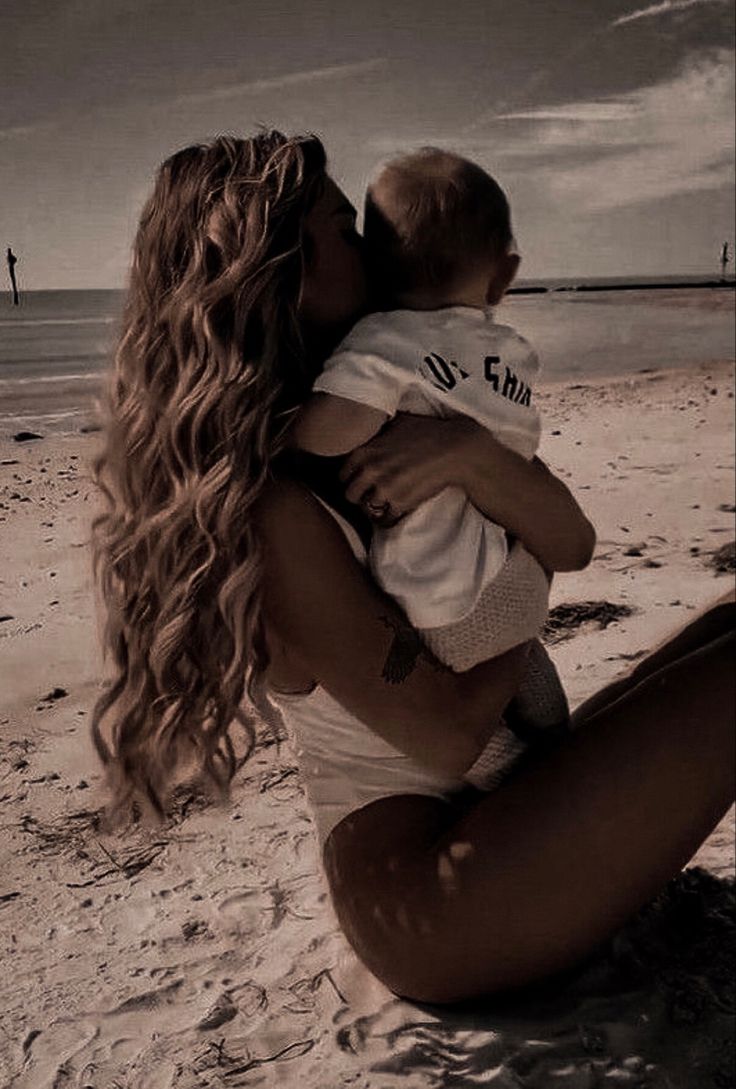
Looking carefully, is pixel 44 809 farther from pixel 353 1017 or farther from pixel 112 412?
pixel 112 412

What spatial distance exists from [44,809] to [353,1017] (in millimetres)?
751

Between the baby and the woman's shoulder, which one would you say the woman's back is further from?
the woman's shoulder

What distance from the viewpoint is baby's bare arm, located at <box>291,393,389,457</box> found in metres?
1.34

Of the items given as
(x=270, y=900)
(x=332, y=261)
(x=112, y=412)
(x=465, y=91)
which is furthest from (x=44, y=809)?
(x=465, y=91)

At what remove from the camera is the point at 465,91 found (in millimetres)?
2406

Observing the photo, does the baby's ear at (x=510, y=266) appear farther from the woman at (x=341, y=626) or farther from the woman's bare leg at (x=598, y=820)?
the woman's bare leg at (x=598, y=820)

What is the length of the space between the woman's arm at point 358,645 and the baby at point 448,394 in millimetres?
58

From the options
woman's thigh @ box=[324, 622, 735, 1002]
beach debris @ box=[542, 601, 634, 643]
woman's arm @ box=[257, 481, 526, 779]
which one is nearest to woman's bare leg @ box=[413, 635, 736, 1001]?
woman's thigh @ box=[324, 622, 735, 1002]

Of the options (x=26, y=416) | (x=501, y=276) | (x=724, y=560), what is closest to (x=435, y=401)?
(x=501, y=276)

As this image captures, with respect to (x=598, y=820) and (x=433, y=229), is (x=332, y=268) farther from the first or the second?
(x=598, y=820)

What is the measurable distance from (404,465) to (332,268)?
27 cm

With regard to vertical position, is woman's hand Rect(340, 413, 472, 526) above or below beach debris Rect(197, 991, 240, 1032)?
above

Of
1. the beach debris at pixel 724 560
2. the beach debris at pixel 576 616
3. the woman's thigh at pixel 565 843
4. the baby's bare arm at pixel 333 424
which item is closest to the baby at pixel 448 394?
the baby's bare arm at pixel 333 424

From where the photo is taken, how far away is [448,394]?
4.61 feet
